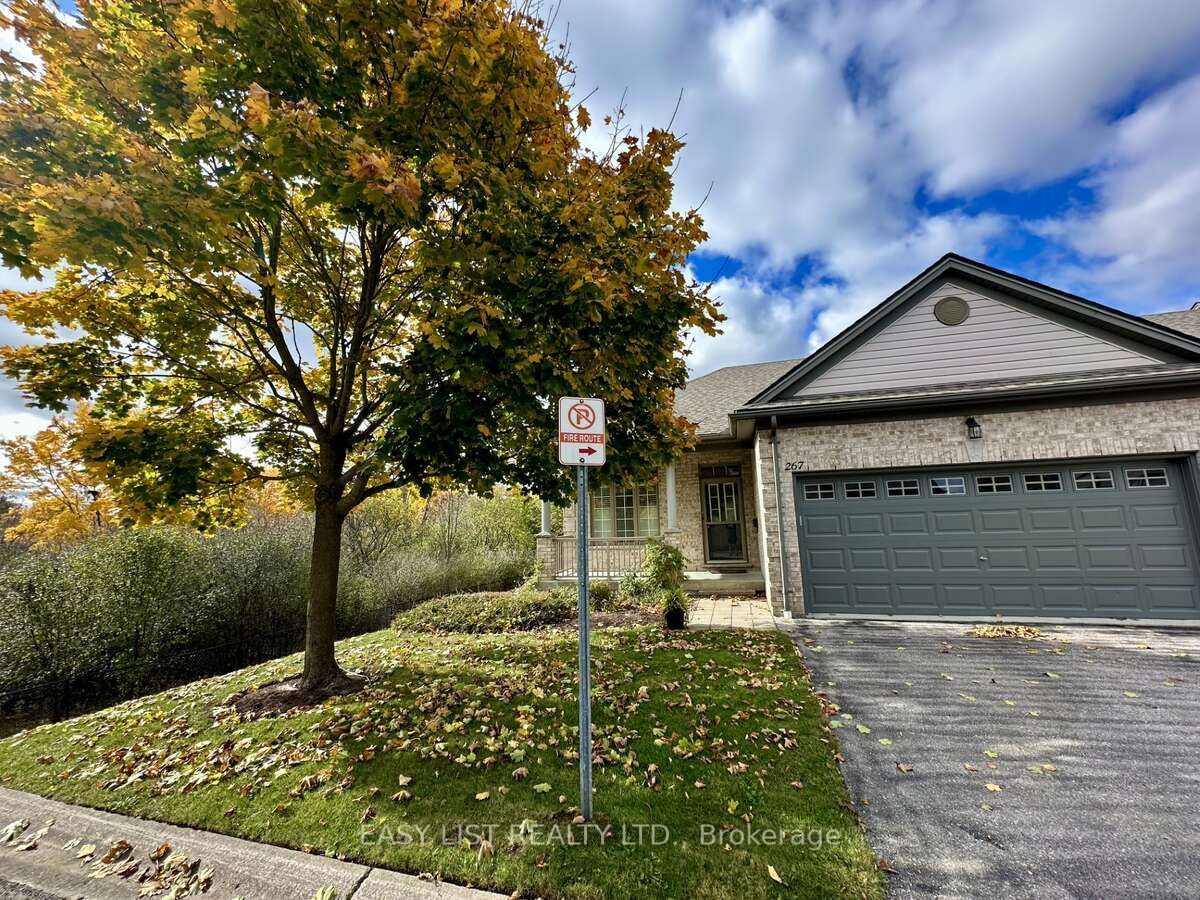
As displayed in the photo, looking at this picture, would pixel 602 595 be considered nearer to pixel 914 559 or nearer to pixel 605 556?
pixel 605 556

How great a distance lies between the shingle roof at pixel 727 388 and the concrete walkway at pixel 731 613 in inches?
161

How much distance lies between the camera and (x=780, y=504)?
9406mm

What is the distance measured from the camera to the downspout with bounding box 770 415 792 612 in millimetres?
9070

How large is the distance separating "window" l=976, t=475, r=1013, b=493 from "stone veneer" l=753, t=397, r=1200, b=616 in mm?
335

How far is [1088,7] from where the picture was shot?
5.87 meters

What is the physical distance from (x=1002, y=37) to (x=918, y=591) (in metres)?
8.31

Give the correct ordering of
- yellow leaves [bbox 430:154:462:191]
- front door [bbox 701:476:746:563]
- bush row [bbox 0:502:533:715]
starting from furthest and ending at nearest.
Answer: front door [bbox 701:476:746:563] → bush row [bbox 0:502:533:715] → yellow leaves [bbox 430:154:462:191]

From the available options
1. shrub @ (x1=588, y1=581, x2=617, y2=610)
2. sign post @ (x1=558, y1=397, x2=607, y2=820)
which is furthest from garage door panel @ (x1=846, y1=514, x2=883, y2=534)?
sign post @ (x1=558, y1=397, x2=607, y2=820)

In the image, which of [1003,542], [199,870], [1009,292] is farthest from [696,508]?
[199,870]

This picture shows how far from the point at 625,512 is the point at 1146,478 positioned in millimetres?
10349

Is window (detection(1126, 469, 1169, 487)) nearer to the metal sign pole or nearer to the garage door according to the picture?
the garage door

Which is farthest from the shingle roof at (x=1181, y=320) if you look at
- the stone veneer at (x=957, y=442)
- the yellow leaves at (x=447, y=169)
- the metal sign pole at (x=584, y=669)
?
the yellow leaves at (x=447, y=169)

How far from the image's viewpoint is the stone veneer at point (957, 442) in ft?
26.3

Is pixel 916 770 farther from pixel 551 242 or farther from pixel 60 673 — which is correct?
pixel 60 673
